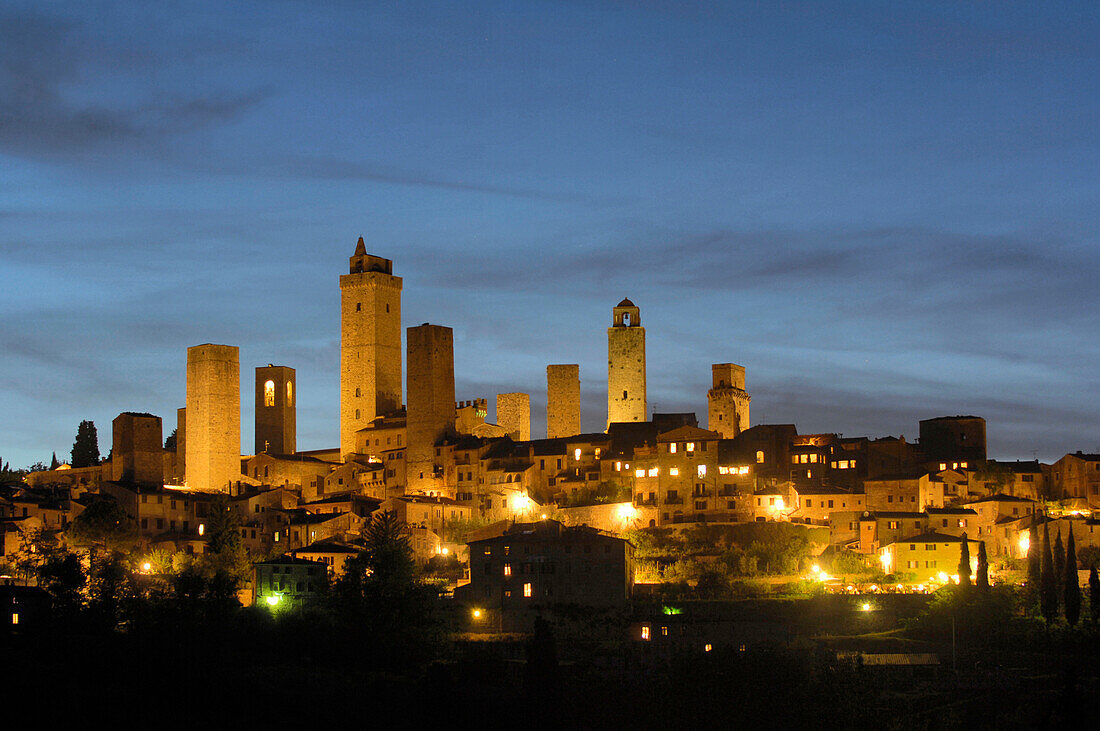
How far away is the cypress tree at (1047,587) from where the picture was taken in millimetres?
56562

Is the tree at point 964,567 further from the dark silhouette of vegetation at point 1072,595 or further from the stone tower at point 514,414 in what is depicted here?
the stone tower at point 514,414

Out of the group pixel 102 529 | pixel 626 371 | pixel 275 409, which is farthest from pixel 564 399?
pixel 102 529

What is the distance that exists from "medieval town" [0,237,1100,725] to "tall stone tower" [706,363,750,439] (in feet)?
0.45

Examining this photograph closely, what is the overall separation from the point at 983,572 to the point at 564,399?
28941 millimetres

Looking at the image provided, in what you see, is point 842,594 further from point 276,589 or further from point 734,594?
point 276,589

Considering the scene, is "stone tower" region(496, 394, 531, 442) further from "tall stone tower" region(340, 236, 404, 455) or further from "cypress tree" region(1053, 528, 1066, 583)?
"cypress tree" region(1053, 528, 1066, 583)

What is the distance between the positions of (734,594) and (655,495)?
34.6ft

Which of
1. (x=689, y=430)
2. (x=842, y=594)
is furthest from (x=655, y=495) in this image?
(x=842, y=594)

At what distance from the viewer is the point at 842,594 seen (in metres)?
56.9

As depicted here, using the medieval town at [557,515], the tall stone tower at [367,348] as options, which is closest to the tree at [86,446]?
the medieval town at [557,515]

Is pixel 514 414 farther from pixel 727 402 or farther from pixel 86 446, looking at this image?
pixel 86 446

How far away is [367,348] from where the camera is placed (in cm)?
8412

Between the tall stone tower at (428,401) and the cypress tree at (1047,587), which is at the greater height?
the tall stone tower at (428,401)

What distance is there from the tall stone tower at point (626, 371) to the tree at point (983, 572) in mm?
25407
